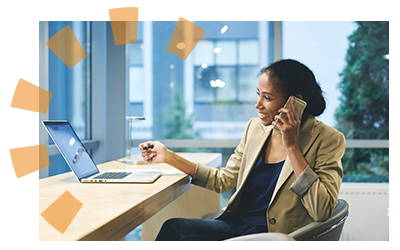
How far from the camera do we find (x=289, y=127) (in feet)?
3.50

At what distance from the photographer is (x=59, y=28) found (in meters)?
2.12

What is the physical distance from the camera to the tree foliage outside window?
2.61m

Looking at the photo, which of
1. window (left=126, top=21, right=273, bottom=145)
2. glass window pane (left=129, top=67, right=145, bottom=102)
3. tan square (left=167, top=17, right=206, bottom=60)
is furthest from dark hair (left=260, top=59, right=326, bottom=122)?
glass window pane (left=129, top=67, right=145, bottom=102)

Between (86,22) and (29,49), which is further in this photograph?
(86,22)

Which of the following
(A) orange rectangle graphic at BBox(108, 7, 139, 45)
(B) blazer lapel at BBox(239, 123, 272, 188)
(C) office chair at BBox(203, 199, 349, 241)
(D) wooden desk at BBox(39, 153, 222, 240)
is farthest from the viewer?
(A) orange rectangle graphic at BBox(108, 7, 139, 45)

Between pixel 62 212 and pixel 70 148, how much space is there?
52 cm

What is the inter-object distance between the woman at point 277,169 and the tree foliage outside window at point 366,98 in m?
1.63

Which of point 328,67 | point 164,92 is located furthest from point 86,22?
point 328,67

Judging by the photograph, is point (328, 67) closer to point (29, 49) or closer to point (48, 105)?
point (48, 105)

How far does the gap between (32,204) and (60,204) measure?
399mm

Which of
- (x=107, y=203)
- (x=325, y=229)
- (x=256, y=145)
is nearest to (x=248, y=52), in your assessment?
(x=256, y=145)

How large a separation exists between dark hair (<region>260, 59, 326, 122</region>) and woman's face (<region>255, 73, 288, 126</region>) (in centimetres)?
2

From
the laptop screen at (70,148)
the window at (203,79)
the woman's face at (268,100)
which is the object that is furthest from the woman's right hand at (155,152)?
the window at (203,79)

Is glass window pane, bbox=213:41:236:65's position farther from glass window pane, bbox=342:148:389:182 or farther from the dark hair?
the dark hair
